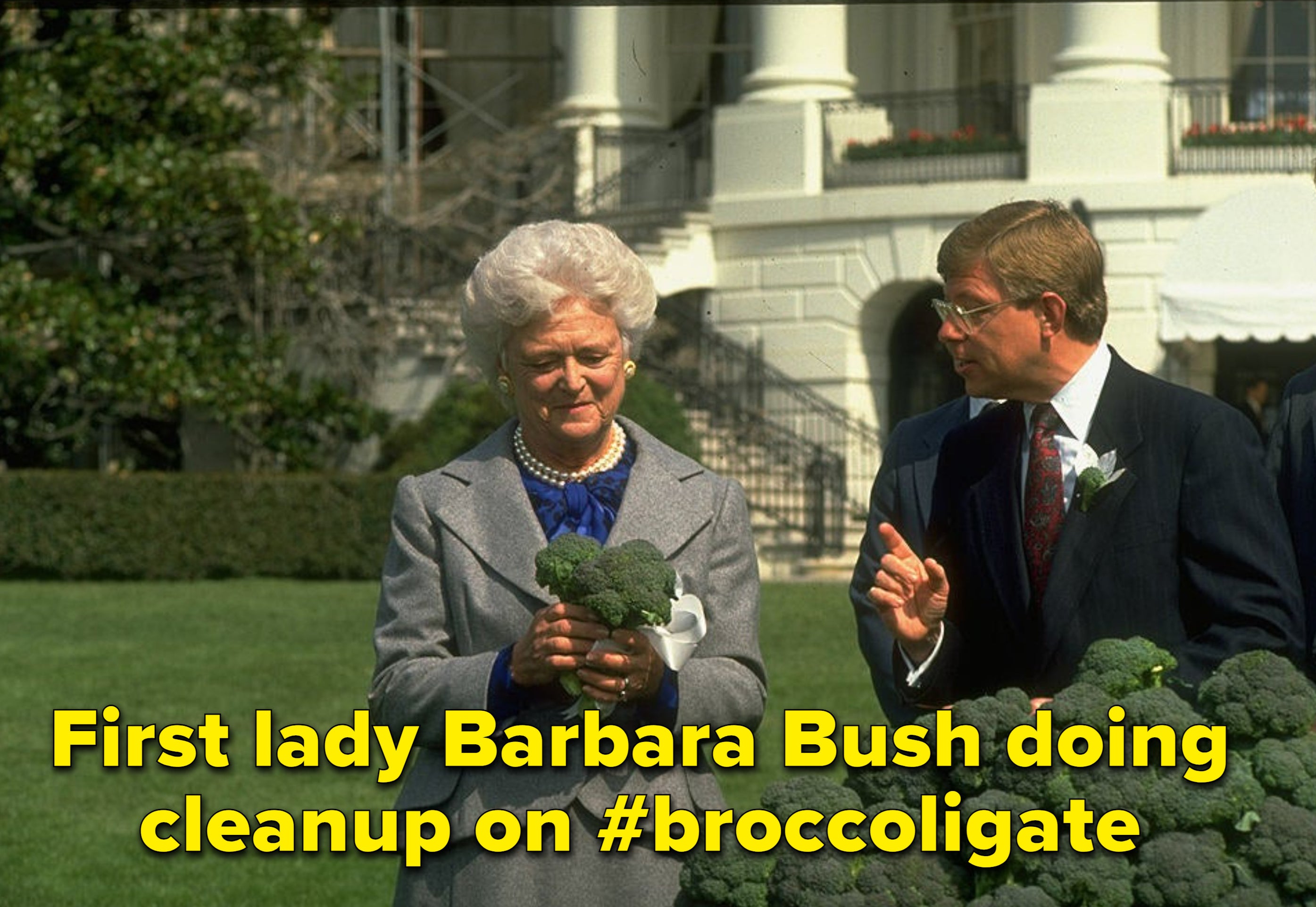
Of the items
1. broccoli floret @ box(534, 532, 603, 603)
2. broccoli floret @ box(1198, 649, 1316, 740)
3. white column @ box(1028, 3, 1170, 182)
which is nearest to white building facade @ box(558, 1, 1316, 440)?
white column @ box(1028, 3, 1170, 182)

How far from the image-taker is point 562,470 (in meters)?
4.22

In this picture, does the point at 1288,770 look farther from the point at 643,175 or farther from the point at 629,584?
the point at 643,175

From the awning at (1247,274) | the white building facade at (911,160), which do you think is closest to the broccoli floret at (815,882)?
the awning at (1247,274)

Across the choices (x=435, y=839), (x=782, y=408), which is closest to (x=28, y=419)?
(x=782, y=408)

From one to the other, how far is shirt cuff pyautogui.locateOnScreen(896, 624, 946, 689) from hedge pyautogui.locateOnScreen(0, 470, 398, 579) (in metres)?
20.3

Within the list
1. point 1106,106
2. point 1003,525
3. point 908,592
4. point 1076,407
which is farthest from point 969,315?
point 1106,106

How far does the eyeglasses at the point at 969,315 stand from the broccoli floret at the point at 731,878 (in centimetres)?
121

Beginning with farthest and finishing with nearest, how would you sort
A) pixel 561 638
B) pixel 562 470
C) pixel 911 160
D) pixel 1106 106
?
pixel 911 160 → pixel 1106 106 → pixel 562 470 → pixel 561 638

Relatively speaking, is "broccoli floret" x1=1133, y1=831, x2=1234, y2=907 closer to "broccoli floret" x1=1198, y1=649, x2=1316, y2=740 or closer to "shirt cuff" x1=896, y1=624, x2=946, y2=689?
"broccoli floret" x1=1198, y1=649, x2=1316, y2=740

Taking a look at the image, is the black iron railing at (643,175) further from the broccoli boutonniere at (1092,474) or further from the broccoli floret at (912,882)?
the broccoli floret at (912,882)

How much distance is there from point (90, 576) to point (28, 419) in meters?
3.41

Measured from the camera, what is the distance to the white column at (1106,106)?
1071 inches

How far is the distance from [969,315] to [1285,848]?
135 cm

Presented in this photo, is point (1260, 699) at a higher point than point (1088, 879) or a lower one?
higher
